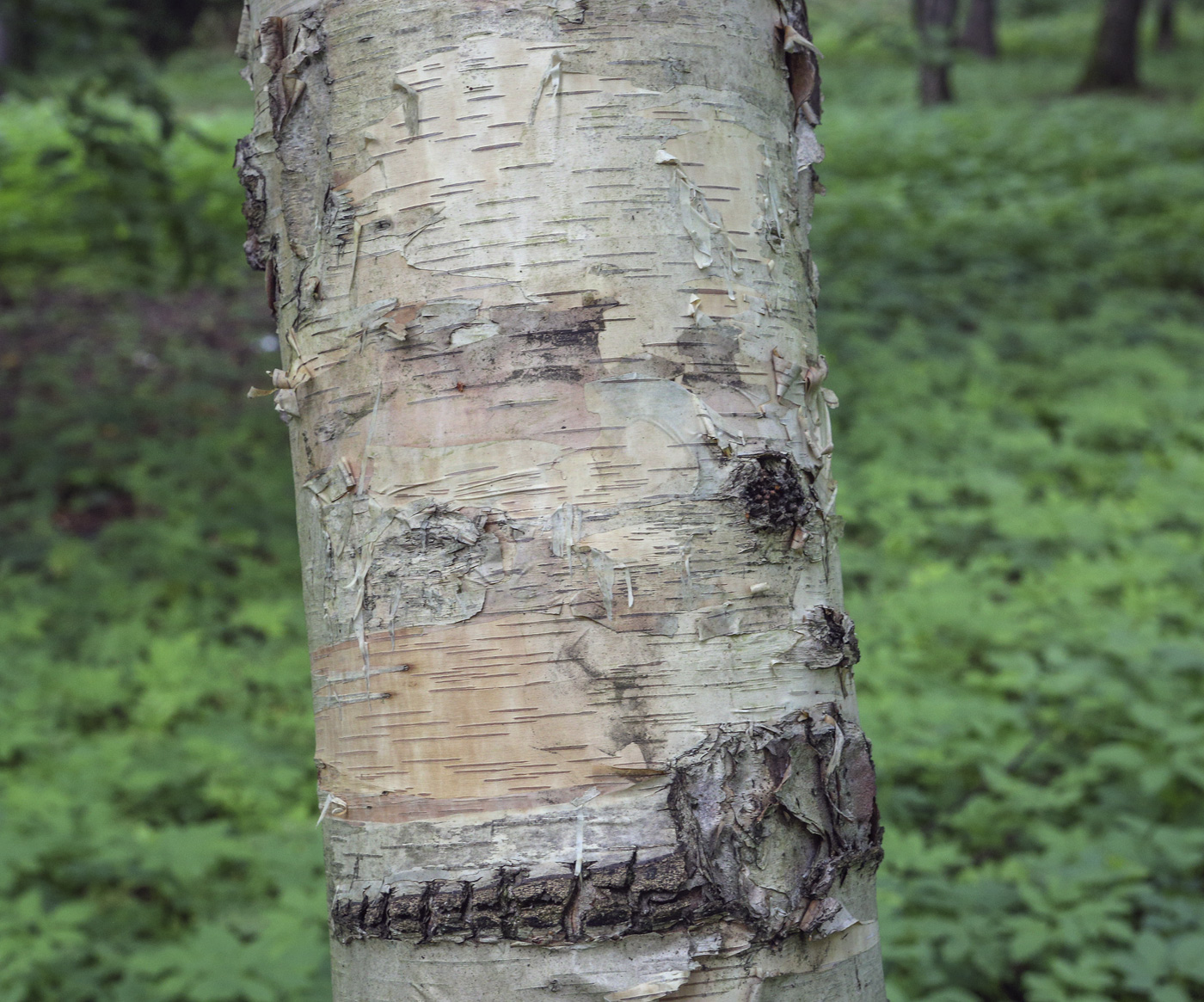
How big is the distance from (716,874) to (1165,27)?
24.4 m

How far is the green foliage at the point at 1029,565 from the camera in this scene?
2.51 meters

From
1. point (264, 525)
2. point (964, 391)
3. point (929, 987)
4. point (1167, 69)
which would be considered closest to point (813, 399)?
point (929, 987)

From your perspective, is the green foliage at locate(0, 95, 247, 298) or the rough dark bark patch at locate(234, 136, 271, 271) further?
the green foliage at locate(0, 95, 247, 298)

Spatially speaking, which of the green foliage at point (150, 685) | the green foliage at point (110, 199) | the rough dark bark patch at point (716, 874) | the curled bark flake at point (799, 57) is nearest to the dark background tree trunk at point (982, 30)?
the green foliage at point (110, 199)

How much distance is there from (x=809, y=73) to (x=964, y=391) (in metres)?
5.40

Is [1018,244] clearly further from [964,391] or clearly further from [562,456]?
[562,456]

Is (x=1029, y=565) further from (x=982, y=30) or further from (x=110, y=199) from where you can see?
Answer: (x=982, y=30)

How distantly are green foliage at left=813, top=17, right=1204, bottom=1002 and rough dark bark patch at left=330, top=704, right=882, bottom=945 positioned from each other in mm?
1750

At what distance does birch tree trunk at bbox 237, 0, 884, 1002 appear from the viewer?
31.6 inches

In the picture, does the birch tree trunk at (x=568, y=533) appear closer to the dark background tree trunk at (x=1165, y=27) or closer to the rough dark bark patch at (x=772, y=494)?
the rough dark bark patch at (x=772, y=494)

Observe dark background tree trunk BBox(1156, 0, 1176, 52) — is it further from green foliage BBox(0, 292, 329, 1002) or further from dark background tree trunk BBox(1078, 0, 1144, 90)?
green foliage BBox(0, 292, 329, 1002)

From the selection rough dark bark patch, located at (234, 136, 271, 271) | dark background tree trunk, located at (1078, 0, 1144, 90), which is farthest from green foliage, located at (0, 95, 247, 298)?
dark background tree trunk, located at (1078, 0, 1144, 90)

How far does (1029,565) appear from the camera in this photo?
14.5 ft

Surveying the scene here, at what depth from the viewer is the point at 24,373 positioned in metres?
6.93
